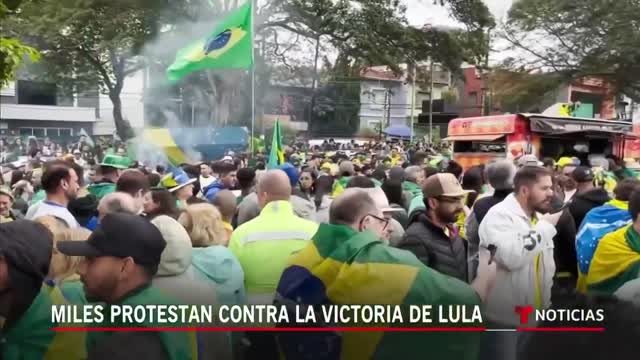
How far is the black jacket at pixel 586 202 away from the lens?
5.08 metres

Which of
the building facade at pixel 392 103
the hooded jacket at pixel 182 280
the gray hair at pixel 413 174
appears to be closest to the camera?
the hooded jacket at pixel 182 280

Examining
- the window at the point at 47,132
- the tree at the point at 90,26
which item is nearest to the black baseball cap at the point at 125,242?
the tree at the point at 90,26

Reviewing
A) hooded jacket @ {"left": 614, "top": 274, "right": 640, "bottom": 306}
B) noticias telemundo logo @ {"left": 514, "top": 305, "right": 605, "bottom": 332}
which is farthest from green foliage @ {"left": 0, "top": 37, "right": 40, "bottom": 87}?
hooded jacket @ {"left": 614, "top": 274, "right": 640, "bottom": 306}

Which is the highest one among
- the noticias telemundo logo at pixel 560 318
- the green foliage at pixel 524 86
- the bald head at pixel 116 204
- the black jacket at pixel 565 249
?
the green foliage at pixel 524 86

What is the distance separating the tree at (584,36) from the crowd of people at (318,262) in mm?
21130

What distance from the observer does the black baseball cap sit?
2336 mm

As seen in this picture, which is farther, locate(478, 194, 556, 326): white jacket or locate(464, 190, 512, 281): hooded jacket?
locate(464, 190, 512, 281): hooded jacket

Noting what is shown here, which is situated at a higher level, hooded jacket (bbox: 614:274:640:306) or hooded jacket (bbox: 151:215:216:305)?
hooded jacket (bbox: 151:215:216:305)

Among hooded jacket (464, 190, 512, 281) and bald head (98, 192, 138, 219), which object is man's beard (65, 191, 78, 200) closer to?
bald head (98, 192, 138, 219)

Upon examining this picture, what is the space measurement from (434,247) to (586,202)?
7.33 feet

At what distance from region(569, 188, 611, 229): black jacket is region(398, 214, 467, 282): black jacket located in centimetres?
181

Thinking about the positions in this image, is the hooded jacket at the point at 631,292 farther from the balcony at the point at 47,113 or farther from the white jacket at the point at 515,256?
the balcony at the point at 47,113

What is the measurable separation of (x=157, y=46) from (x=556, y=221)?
19420 mm

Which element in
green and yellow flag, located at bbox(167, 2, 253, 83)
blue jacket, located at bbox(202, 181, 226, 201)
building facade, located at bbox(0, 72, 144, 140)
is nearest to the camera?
blue jacket, located at bbox(202, 181, 226, 201)
